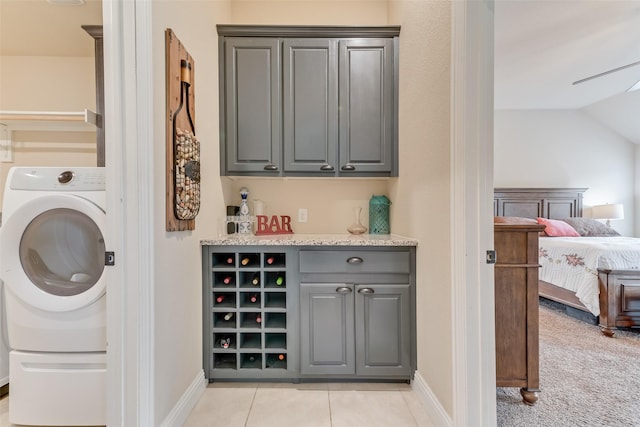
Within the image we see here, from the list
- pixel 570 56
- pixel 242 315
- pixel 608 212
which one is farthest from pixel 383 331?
pixel 608 212

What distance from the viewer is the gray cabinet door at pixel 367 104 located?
208 cm

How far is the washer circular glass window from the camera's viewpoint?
1402mm

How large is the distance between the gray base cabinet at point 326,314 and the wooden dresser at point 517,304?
47 cm

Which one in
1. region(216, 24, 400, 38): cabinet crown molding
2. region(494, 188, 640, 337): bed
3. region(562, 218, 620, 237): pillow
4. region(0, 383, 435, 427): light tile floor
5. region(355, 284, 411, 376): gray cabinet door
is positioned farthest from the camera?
region(562, 218, 620, 237): pillow

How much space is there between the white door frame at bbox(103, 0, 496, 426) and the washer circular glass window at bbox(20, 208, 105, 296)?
1.38ft

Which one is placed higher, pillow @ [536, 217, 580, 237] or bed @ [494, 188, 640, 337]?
pillow @ [536, 217, 580, 237]

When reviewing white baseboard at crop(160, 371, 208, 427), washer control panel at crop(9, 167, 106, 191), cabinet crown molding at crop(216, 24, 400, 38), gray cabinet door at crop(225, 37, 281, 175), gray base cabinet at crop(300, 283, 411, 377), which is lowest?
white baseboard at crop(160, 371, 208, 427)

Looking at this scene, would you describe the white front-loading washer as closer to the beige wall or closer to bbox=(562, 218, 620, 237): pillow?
the beige wall

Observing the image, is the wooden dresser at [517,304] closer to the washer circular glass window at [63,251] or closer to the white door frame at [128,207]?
the white door frame at [128,207]

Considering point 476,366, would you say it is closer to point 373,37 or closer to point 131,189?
point 131,189

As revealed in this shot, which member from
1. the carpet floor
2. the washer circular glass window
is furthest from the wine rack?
the carpet floor

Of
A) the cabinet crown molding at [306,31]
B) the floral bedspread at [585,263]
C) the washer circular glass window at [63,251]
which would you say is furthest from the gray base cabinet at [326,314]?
the floral bedspread at [585,263]

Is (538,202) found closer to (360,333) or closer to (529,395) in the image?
(529,395)

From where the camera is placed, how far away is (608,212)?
442cm
